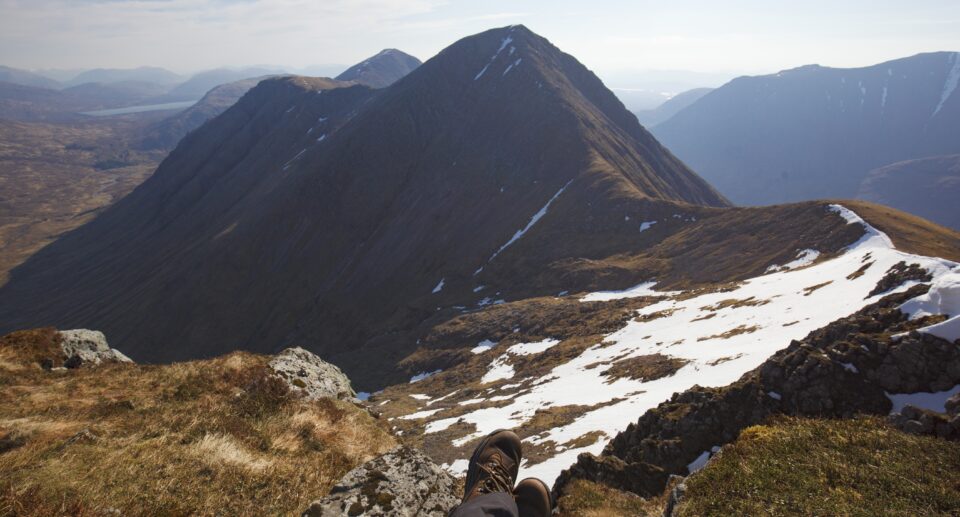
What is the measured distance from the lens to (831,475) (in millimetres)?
A: 7879

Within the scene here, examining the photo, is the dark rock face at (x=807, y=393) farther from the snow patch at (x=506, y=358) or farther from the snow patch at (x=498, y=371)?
the snow patch at (x=506, y=358)

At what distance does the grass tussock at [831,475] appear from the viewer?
7141mm

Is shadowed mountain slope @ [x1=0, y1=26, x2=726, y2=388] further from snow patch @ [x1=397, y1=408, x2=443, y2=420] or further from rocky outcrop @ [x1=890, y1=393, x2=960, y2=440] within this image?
Answer: rocky outcrop @ [x1=890, y1=393, x2=960, y2=440]

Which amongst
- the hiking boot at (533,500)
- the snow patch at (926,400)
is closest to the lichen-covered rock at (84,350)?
the hiking boot at (533,500)

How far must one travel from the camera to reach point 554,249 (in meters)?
84.9

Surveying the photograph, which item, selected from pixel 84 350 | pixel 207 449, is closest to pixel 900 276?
pixel 207 449

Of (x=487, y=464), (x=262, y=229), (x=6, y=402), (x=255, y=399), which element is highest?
(x=487, y=464)

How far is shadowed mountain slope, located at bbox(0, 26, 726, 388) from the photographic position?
91750 millimetres

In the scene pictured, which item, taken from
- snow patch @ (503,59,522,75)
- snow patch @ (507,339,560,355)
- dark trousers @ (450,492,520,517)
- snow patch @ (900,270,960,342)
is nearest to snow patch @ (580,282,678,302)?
snow patch @ (507,339,560,355)

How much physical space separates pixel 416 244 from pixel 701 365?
287 feet

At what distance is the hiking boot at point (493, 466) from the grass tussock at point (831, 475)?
300cm

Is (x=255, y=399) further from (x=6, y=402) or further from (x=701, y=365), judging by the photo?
(x=701, y=365)

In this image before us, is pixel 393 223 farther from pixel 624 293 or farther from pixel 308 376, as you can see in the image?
pixel 308 376

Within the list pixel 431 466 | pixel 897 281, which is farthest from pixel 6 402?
pixel 897 281
